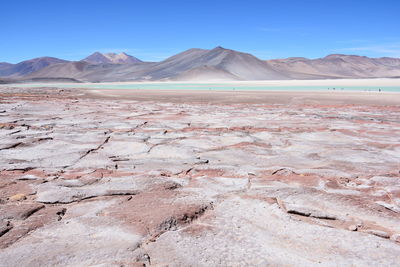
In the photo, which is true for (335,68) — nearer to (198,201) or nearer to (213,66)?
(213,66)

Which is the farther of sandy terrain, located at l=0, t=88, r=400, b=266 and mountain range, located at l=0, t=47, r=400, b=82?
mountain range, located at l=0, t=47, r=400, b=82

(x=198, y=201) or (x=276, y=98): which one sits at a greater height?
(x=276, y=98)

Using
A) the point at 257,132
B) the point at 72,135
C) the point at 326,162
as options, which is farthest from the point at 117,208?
the point at 257,132

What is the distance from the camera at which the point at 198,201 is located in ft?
7.10

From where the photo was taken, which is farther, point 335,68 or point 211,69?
point 335,68

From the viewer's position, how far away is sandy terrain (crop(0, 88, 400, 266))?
1.55 m

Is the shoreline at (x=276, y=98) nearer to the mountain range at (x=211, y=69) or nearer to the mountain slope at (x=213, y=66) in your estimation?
the mountain range at (x=211, y=69)

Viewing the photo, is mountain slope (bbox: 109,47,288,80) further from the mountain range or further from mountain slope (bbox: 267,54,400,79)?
mountain slope (bbox: 267,54,400,79)

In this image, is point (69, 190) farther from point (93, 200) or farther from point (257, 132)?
point (257, 132)

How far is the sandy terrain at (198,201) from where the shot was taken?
155 centimetres

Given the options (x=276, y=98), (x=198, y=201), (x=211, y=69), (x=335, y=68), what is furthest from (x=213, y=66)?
(x=198, y=201)

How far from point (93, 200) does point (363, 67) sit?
15927 centimetres

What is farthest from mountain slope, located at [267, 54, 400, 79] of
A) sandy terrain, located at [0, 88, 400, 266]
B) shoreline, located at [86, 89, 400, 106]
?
sandy terrain, located at [0, 88, 400, 266]

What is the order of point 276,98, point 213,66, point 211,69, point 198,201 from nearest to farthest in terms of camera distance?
point 198,201, point 276,98, point 211,69, point 213,66
